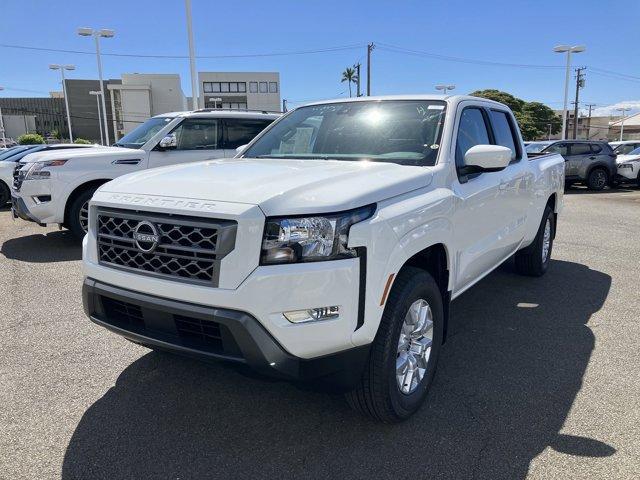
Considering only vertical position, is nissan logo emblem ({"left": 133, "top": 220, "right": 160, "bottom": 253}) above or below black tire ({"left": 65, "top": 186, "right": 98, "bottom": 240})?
above

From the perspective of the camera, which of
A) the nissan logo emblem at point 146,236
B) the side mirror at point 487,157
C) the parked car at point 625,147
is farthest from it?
the parked car at point 625,147

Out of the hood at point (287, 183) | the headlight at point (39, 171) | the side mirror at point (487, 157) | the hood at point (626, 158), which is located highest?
the side mirror at point (487, 157)

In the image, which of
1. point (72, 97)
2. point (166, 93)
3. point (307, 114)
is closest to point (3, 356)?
point (307, 114)

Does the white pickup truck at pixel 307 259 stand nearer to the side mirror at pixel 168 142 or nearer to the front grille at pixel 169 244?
the front grille at pixel 169 244

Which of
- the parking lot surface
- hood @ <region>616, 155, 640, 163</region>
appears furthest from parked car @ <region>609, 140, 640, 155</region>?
the parking lot surface

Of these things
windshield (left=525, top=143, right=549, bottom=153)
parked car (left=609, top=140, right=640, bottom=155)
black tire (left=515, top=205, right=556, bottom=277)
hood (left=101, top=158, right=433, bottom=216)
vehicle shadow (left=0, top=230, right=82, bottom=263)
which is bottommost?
vehicle shadow (left=0, top=230, right=82, bottom=263)

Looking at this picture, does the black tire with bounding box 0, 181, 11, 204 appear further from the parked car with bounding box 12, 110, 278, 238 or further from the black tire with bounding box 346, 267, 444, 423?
the black tire with bounding box 346, 267, 444, 423

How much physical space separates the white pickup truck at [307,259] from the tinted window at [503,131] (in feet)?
4.06

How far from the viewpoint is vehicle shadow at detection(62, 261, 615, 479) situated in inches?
101

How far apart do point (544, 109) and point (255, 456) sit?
80.2 meters

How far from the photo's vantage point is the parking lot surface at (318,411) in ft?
8.48

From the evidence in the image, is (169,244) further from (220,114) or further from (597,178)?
(597,178)

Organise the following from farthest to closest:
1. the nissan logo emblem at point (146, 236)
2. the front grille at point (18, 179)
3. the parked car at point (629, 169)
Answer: the parked car at point (629, 169) → the front grille at point (18, 179) → the nissan logo emblem at point (146, 236)

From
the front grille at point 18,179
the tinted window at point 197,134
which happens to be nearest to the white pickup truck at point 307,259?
the tinted window at point 197,134
